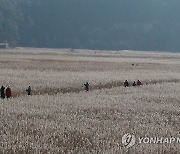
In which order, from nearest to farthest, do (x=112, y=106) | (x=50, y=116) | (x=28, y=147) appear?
(x=28, y=147) < (x=50, y=116) < (x=112, y=106)

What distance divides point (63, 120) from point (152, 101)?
9.04 meters

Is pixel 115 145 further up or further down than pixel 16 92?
→ further down

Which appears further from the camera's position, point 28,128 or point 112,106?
point 112,106

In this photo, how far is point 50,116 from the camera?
54.9 ft

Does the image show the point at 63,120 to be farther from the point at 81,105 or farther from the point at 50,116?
the point at 81,105

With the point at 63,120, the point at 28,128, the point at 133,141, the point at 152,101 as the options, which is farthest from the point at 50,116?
the point at 152,101

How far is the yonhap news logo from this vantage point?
1215 cm

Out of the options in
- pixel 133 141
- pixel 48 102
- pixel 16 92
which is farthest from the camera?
pixel 16 92

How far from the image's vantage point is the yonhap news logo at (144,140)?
12.1 m

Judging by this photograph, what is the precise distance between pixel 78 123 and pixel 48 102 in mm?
6729

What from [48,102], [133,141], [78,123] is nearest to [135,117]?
[78,123]

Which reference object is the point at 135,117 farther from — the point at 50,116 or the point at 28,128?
the point at 28,128

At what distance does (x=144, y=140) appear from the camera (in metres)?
12.6

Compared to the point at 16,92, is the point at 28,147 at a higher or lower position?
lower
